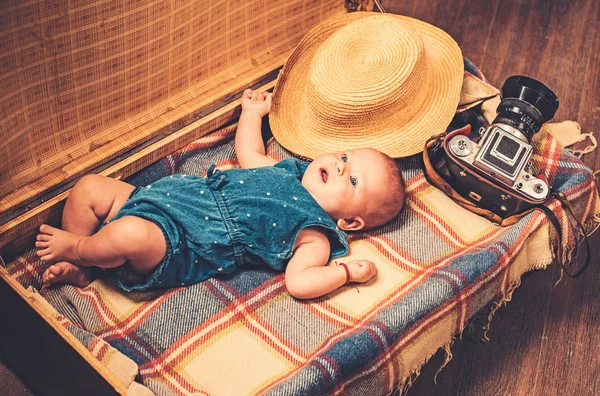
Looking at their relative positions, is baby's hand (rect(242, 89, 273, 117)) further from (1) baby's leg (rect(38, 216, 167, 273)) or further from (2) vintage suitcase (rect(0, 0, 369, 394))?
(1) baby's leg (rect(38, 216, 167, 273))

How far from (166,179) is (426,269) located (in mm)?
571

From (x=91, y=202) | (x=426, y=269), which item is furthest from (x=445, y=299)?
(x=91, y=202)

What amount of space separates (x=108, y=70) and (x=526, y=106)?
866mm

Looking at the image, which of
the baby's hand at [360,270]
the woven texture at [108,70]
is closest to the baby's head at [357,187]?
the baby's hand at [360,270]

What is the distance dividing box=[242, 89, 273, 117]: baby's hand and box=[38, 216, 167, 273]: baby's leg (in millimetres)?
467

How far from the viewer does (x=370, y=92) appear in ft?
4.90

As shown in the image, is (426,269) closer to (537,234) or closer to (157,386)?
(537,234)

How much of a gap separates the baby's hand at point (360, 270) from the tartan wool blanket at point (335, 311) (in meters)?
0.03

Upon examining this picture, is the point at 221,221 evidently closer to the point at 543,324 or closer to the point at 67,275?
the point at 67,275

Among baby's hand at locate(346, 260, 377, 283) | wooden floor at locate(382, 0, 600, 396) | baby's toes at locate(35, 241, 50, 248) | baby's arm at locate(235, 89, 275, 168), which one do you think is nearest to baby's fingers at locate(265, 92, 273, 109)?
baby's arm at locate(235, 89, 275, 168)

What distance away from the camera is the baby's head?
1391 millimetres

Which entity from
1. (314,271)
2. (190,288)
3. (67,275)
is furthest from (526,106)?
(67,275)

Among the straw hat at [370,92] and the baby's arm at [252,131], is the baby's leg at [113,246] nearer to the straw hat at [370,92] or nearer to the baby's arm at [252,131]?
the baby's arm at [252,131]

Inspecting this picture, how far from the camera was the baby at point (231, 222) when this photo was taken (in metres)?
1.30
